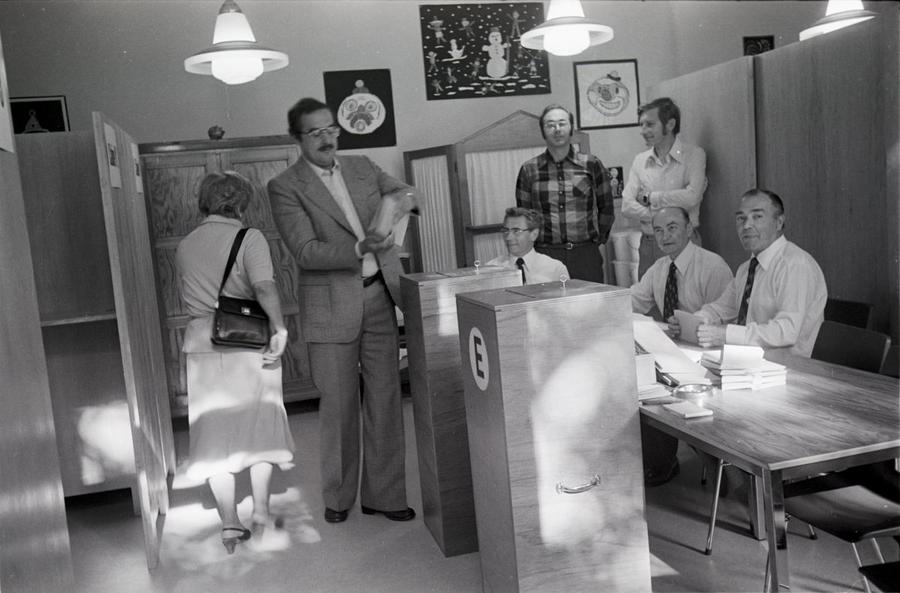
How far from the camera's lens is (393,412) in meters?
4.03

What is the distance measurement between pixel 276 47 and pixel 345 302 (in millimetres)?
3850

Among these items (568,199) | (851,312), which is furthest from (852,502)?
(568,199)

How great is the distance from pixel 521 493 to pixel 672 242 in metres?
1.93

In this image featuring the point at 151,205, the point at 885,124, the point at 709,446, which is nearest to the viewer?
the point at 709,446

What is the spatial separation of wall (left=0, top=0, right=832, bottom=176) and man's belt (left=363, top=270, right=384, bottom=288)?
11.2ft

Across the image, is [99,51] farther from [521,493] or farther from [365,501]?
[521,493]

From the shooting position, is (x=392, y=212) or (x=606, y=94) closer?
(x=392, y=212)

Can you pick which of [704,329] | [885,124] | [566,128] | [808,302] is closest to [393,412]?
[704,329]

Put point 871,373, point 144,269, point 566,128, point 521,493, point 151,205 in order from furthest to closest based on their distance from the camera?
point 151,205 → point 566,128 → point 144,269 → point 871,373 → point 521,493

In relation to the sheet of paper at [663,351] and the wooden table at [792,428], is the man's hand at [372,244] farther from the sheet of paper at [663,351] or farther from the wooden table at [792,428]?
the wooden table at [792,428]

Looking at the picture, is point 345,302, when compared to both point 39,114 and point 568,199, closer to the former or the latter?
point 568,199

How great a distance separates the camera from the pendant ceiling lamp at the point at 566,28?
4.48 meters

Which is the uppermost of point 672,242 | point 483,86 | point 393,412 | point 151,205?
point 483,86

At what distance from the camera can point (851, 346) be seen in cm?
318
